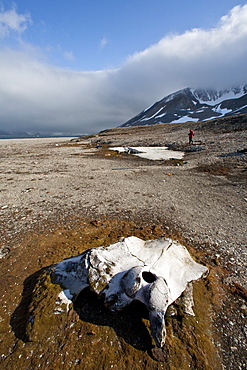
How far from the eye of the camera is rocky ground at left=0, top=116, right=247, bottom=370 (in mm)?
2492

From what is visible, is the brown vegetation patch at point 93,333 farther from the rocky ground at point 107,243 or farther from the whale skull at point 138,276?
the whale skull at point 138,276

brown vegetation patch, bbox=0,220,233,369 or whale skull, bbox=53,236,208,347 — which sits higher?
whale skull, bbox=53,236,208,347

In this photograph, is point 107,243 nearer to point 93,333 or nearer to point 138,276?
point 138,276

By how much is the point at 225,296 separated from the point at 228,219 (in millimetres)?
3429

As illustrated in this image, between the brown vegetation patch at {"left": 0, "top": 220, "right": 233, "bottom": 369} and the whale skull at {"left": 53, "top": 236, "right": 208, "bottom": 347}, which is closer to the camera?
the brown vegetation patch at {"left": 0, "top": 220, "right": 233, "bottom": 369}

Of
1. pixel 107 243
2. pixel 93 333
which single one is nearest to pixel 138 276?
pixel 93 333

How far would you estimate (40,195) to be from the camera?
9070mm

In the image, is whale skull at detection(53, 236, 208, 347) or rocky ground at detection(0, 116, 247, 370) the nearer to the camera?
rocky ground at detection(0, 116, 247, 370)

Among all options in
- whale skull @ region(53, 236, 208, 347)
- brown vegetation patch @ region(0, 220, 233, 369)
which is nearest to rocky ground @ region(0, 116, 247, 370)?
brown vegetation patch @ region(0, 220, 233, 369)

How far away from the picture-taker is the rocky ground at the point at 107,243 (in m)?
2.49

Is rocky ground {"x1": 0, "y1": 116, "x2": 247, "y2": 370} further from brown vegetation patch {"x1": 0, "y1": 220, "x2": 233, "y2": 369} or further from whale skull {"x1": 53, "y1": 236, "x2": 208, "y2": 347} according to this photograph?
whale skull {"x1": 53, "y1": 236, "x2": 208, "y2": 347}

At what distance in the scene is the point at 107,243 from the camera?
16.4 feet

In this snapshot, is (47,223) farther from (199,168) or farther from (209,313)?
(199,168)

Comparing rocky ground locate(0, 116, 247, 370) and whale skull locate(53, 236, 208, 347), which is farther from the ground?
whale skull locate(53, 236, 208, 347)
